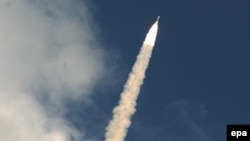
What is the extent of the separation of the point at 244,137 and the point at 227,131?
4387 millimetres

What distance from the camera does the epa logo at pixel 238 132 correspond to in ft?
295

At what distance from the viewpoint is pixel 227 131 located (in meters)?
89.6

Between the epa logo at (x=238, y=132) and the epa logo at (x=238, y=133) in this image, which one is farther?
the epa logo at (x=238, y=133)

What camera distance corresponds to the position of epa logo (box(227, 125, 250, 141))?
8994 cm

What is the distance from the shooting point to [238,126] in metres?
91.9

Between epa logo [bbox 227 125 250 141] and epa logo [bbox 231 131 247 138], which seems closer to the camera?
epa logo [bbox 227 125 250 141]

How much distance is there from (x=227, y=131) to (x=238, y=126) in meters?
3.79

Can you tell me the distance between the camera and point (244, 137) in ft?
298

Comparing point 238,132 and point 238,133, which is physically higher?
point 238,132

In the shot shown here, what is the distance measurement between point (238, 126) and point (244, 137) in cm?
262

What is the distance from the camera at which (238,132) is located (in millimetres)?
91062
